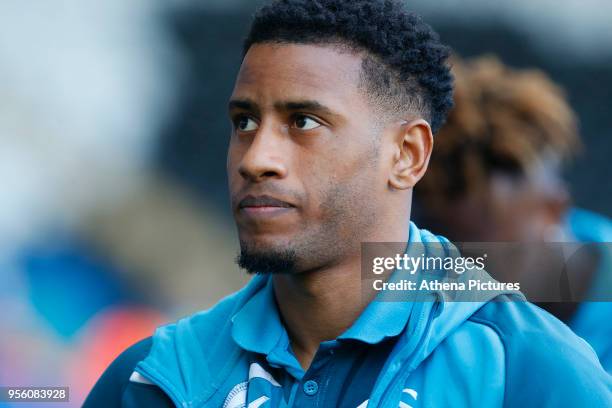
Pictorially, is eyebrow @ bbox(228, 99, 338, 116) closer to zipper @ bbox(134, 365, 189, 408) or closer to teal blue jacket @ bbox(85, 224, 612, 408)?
teal blue jacket @ bbox(85, 224, 612, 408)

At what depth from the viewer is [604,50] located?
17.1 feet

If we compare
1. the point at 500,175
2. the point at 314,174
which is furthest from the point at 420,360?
the point at 500,175

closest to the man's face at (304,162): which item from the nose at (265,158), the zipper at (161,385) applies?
the nose at (265,158)

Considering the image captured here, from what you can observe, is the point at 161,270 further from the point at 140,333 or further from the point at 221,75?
the point at 221,75

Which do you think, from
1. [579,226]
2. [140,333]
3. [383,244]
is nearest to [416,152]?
[383,244]

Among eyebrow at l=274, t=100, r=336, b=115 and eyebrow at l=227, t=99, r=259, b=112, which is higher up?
eyebrow at l=227, t=99, r=259, b=112

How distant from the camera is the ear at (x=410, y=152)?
241 cm

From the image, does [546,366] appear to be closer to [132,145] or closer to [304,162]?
[304,162]

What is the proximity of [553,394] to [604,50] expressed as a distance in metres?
3.57

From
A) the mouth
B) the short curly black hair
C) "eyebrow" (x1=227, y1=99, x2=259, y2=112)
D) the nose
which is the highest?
the short curly black hair

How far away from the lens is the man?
2.16m

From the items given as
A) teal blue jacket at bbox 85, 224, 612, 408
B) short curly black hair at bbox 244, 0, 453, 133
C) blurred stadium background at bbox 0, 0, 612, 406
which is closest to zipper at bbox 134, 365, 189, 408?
teal blue jacket at bbox 85, 224, 612, 408

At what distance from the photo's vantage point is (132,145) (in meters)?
5.11

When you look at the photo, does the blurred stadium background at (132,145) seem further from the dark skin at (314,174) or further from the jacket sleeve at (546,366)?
the jacket sleeve at (546,366)
